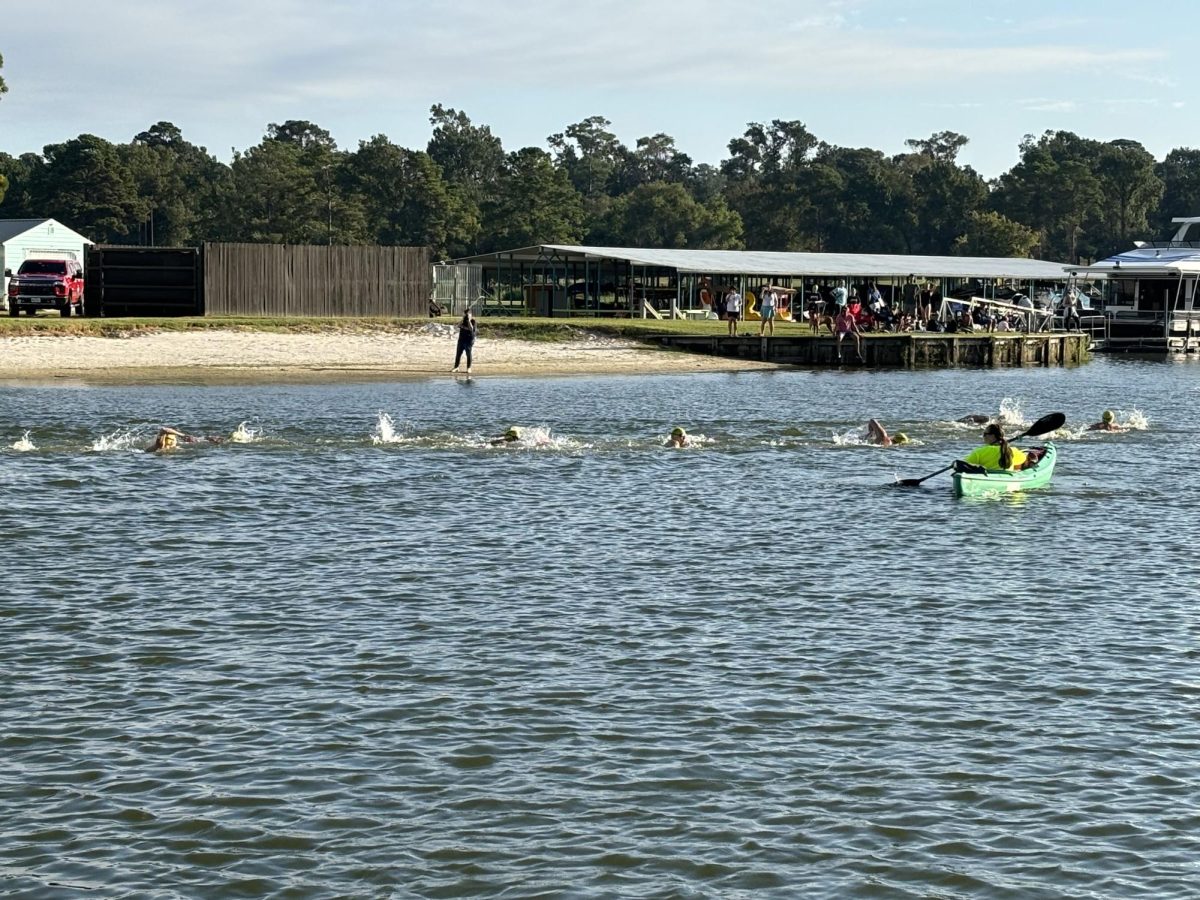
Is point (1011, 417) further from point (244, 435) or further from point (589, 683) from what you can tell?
point (589, 683)

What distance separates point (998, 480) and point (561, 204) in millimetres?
88134

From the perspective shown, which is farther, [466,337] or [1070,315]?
[1070,315]

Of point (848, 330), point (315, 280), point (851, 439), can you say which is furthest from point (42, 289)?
point (851, 439)

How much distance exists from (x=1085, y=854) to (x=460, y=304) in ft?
192

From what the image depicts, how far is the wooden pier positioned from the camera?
193 feet

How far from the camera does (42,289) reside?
186 ft

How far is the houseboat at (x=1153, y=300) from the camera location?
71000 millimetres

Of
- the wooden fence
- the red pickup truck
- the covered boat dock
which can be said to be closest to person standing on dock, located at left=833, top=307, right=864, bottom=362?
the covered boat dock

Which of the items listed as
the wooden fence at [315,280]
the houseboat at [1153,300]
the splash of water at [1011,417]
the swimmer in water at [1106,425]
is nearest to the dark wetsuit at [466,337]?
the wooden fence at [315,280]

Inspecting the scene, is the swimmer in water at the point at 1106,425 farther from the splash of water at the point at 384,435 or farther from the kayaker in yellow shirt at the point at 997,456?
the splash of water at the point at 384,435

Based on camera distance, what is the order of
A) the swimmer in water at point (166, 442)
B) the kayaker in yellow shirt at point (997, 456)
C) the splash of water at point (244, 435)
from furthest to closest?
1. the splash of water at point (244, 435)
2. the swimmer in water at point (166, 442)
3. the kayaker in yellow shirt at point (997, 456)

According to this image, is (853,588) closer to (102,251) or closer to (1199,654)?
(1199,654)

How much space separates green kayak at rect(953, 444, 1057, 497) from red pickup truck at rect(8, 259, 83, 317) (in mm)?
40025

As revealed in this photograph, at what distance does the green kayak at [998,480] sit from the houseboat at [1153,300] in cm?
4758
